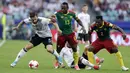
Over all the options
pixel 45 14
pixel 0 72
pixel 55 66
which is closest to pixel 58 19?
pixel 55 66

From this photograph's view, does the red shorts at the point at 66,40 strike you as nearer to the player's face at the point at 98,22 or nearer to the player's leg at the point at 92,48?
the player's leg at the point at 92,48

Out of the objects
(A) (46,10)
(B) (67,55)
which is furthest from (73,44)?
(A) (46,10)

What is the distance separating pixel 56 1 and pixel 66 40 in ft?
79.8

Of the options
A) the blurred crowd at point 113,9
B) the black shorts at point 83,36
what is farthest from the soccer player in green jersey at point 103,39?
the blurred crowd at point 113,9

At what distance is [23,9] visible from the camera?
135 ft

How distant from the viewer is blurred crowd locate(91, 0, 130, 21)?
132 ft

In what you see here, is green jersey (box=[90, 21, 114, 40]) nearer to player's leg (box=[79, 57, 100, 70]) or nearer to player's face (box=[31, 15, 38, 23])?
player's leg (box=[79, 57, 100, 70])

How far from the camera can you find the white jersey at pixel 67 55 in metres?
18.3

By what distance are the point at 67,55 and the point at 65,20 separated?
151 centimetres

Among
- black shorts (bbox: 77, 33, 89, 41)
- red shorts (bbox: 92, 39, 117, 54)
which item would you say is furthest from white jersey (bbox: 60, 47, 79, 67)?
black shorts (bbox: 77, 33, 89, 41)

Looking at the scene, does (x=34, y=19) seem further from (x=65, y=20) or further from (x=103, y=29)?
(x=103, y=29)

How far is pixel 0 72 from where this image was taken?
16250 millimetres

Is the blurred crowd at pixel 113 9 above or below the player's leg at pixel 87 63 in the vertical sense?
above

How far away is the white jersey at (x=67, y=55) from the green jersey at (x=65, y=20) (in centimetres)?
99
